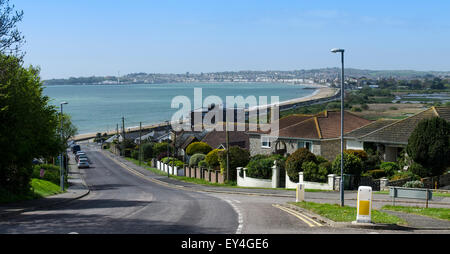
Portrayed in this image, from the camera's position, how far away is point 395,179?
1455 inches

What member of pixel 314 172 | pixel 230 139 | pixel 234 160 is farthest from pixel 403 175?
pixel 230 139

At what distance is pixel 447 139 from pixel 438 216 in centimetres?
2019

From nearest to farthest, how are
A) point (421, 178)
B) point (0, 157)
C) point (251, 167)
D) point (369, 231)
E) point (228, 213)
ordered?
point (369, 231) < point (228, 213) < point (0, 157) < point (421, 178) < point (251, 167)

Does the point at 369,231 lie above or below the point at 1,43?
below

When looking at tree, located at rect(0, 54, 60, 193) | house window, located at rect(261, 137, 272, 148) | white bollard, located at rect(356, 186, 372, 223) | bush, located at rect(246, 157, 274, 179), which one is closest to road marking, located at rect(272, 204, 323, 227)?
white bollard, located at rect(356, 186, 372, 223)

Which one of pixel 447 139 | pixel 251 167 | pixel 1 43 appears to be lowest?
pixel 251 167

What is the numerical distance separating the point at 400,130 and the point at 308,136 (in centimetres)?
972

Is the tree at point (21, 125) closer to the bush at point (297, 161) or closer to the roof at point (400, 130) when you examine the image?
the bush at point (297, 161)

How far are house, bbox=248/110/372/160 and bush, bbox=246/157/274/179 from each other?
9.50m

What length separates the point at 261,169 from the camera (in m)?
45.0

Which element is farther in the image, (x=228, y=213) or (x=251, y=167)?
(x=251, y=167)

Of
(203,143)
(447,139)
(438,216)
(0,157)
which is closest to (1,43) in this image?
(0,157)

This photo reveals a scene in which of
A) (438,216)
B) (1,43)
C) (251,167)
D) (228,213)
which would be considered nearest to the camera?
(438,216)
